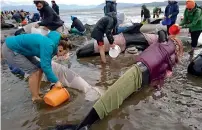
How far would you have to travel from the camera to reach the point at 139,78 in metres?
4.68

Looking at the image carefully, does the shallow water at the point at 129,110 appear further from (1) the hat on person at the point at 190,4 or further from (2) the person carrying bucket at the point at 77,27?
(2) the person carrying bucket at the point at 77,27

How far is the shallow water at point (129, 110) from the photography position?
12.5 feet

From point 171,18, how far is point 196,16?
2.62m

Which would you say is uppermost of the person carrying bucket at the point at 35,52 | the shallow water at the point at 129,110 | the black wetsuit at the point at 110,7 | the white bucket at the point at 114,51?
the black wetsuit at the point at 110,7

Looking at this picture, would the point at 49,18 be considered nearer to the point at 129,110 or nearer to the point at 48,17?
the point at 48,17

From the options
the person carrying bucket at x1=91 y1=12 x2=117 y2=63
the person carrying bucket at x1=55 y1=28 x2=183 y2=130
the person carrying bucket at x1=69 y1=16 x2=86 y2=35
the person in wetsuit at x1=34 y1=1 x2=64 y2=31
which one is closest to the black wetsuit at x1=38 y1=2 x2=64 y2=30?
the person in wetsuit at x1=34 y1=1 x2=64 y2=31

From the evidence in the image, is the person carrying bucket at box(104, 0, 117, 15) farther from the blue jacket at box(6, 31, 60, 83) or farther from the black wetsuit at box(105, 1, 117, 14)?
the blue jacket at box(6, 31, 60, 83)

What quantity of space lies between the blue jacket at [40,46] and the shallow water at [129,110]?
656 mm

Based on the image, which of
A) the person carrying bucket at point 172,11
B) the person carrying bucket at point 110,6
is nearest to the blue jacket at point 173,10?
the person carrying bucket at point 172,11

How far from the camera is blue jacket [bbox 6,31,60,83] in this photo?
4297 mm

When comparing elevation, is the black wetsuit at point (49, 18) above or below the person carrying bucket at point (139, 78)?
above

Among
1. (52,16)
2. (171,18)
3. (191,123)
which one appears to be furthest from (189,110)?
(171,18)

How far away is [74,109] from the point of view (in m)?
4.39

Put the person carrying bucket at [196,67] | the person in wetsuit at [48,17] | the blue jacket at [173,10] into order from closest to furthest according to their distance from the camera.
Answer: the person carrying bucket at [196,67] → the person in wetsuit at [48,17] → the blue jacket at [173,10]
